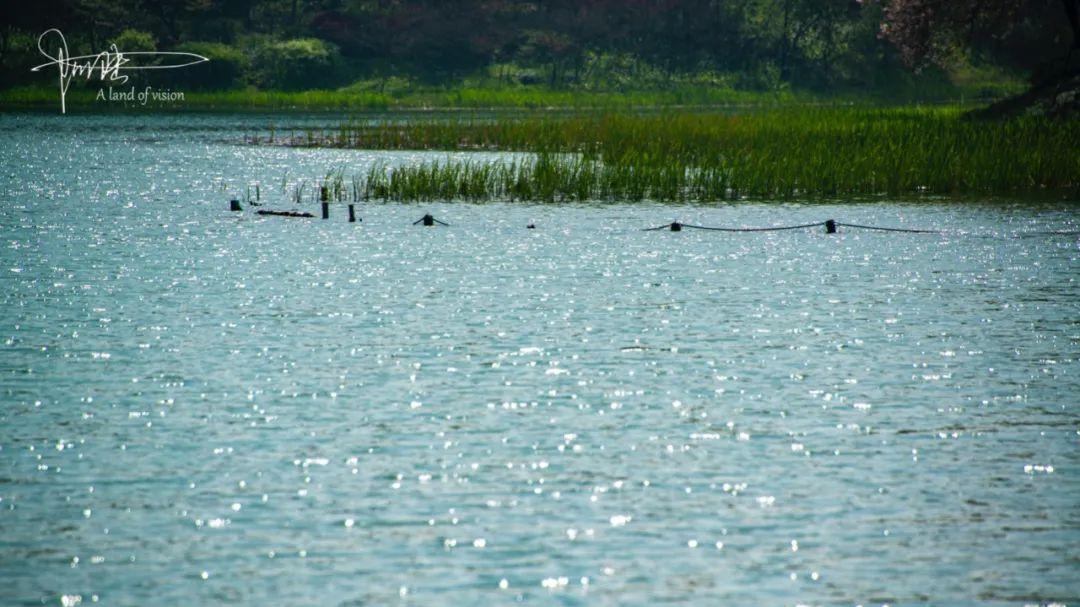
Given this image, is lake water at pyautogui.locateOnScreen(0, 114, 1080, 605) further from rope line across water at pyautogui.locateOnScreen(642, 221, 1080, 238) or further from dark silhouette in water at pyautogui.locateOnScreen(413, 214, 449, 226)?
dark silhouette in water at pyautogui.locateOnScreen(413, 214, 449, 226)

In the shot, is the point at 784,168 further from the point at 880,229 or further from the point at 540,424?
the point at 540,424

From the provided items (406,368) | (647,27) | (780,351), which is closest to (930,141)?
(780,351)

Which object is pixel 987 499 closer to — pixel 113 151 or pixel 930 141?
pixel 930 141

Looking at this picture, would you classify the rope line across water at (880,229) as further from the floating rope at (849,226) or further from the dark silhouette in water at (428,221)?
the dark silhouette in water at (428,221)

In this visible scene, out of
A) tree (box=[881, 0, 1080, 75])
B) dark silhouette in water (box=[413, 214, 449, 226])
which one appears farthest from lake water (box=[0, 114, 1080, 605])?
tree (box=[881, 0, 1080, 75])

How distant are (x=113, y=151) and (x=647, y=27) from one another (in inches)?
2386

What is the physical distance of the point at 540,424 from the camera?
16219 mm

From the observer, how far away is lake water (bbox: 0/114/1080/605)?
11422mm

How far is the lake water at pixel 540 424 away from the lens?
450 inches

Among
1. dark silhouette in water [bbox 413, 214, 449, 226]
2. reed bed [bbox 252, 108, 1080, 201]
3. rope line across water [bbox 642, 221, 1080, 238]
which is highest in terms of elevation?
reed bed [bbox 252, 108, 1080, 201]

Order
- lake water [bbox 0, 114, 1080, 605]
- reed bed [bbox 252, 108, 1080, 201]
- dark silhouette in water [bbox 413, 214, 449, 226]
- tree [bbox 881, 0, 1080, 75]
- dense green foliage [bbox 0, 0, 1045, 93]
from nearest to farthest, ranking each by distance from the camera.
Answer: lake water [bbox 0, 114, 1080, 605] → dark silhouette in water [bbox 413, 214, 449, 226] → reed bed [bbox 252, 108, 1080, 201] → tree [bbox 881, 0, 1080, 75] → dense green foliage [bbox 0, 0, 1045, 93]

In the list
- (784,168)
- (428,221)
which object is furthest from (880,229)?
(428,221)

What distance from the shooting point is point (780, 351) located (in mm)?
20781

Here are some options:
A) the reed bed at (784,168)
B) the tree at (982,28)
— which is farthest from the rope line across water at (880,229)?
the tree at (982,28)
